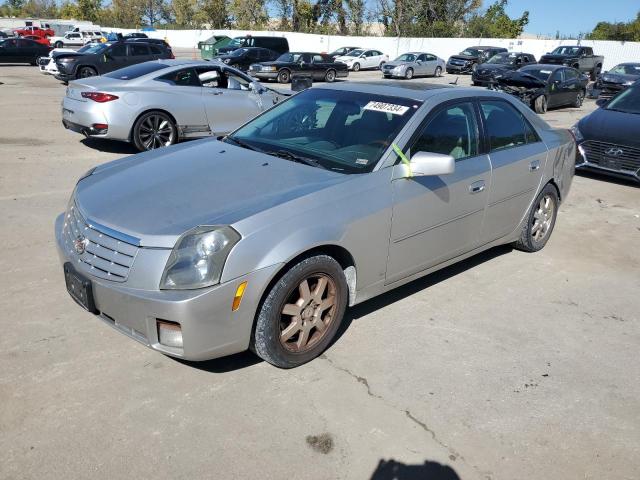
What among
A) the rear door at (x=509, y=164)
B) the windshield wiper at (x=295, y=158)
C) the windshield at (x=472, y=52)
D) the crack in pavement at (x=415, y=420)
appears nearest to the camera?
the crack in pavement at (x=415, y=420)

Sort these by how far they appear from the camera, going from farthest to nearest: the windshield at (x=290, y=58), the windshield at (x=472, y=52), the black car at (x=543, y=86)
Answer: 1. the windshield at (x=472, y=52)
2. the windshield at (x=290, y=58)
3. the black car at (x=543, y=86)

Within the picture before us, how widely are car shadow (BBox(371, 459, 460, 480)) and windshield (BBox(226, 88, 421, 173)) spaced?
6.02ft

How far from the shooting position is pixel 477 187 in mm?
4449

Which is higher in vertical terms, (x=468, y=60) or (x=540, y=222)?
(x=540, y=222)

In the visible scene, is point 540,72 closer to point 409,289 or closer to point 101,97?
point 101,97

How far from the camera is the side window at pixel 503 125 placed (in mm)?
4723

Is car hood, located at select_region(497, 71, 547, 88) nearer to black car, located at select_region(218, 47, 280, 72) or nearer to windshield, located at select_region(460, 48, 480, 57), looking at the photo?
black car, located at select_region(218, 47, 280, 72)

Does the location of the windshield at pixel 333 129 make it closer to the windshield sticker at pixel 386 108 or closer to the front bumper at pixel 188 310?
the windshield sticker at pixel 386 108

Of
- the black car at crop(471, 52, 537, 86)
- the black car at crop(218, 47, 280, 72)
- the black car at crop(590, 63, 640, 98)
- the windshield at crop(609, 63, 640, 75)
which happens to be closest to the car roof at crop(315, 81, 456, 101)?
the black car at crop(590, 63, 640, 98)

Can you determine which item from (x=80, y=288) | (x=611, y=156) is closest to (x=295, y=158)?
(x=80, y=288)

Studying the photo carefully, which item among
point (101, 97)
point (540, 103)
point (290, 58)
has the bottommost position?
point (540, 103)

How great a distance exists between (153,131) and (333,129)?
18.2ft

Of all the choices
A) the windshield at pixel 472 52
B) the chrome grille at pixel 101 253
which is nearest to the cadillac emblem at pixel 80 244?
the chrome grille at pixel 101 253

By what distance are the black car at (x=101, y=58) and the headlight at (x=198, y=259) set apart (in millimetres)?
19515
